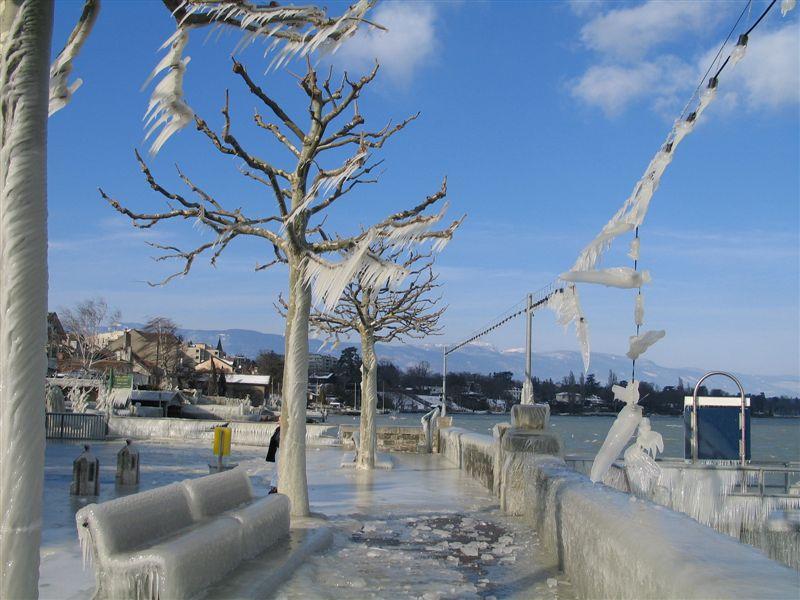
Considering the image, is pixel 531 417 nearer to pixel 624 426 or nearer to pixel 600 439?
pixel 624 426

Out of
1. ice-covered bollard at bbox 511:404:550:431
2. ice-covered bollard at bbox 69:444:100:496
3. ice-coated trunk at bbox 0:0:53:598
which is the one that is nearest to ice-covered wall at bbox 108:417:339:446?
ice-covered bollard at bbox 69:444:100:496

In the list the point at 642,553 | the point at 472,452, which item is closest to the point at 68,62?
the point at 642,553

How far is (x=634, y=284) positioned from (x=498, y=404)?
516 feet

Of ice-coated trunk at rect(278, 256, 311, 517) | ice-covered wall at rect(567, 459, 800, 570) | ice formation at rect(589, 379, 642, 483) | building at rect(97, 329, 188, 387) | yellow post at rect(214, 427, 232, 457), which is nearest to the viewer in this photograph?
ice formation at rect(589, 379, 642, 483)

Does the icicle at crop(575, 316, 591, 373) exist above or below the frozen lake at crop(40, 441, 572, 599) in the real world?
above

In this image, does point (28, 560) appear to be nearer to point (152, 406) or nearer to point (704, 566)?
point (704, 566)

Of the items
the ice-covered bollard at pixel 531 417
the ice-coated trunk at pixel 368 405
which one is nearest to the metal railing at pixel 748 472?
the ice-covered bollard at pixel 531 417

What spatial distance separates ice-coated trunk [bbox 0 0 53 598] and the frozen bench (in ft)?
5.45

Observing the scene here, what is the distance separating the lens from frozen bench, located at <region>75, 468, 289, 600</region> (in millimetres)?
6023

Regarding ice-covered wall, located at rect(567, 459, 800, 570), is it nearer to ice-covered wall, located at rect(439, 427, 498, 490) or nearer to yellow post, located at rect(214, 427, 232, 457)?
ice-covered wall, located at rect(439, 427, 498, 490)

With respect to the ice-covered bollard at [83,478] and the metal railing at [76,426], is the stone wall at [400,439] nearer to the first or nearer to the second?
the metal railing at [76,426]

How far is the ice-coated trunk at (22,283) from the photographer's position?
4.34 meters

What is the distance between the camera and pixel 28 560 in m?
4.32

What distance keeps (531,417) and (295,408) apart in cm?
501
